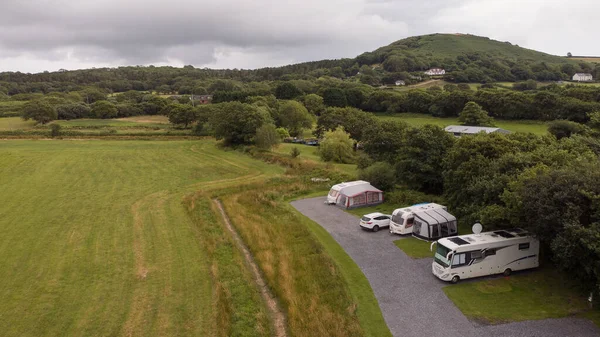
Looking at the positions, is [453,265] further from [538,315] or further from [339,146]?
[339,146]

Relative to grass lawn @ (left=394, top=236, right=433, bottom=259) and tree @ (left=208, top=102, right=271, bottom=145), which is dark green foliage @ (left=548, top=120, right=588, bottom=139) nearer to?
grass lawn @ (left=394, top=236, right=433, bottom=259)

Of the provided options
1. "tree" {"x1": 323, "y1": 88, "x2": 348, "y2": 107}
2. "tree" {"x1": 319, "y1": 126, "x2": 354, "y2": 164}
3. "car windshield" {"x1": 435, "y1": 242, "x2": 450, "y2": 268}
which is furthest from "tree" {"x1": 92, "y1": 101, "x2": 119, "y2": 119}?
"car windshield" {"x1": 435, "y1": 242, "x2": 450, "y2": 268}

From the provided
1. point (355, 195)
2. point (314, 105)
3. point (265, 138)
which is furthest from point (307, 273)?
point (314, 105)

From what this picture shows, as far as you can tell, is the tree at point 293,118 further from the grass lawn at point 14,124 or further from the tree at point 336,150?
the grass lawn at point 14,124

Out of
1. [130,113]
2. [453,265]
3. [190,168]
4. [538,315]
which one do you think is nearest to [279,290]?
[453,265]

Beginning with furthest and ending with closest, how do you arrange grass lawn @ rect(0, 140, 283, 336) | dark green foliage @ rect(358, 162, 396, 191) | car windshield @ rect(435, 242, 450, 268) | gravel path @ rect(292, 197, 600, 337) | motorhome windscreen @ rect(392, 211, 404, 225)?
1. dark green foliage @ rect(358, 162, 396, 191)
2. motorhome windscreen @ rect(392, 211, 404, 225)
3. car windshield @ rect(435, 242, 450, 268)
4. grass lawn @ rect(0, 140, 283, 336)
5. gravel path @ rect(292, 197, 600, 337)

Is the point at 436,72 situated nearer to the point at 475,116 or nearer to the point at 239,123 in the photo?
the point at 475,116

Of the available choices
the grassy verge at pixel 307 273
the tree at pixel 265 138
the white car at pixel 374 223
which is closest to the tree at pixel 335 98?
the tree at pixel 265 138
